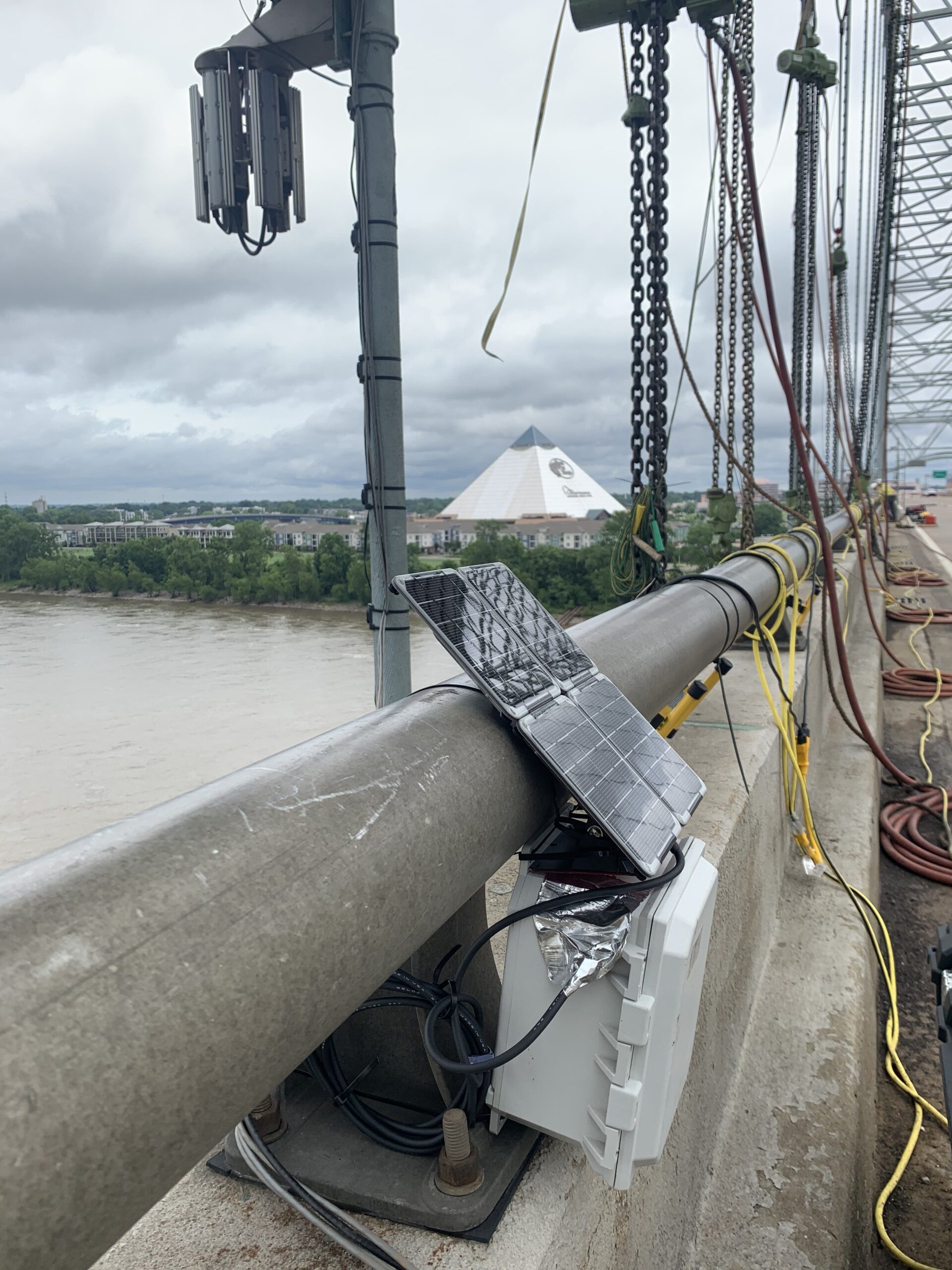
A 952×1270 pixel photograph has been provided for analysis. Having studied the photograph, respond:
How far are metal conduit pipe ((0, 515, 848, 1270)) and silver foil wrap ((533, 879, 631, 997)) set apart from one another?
192 millimetres

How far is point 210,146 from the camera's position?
4.04m

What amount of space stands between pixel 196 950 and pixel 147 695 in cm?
2958

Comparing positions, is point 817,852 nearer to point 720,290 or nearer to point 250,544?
point 720,290

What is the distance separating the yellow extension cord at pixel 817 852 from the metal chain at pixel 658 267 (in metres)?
0.56

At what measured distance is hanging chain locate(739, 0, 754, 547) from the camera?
16.6ft

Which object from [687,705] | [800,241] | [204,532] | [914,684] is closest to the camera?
[687,705]

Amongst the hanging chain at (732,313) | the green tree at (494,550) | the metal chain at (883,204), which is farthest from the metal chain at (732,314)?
the metal chain at (883,204)

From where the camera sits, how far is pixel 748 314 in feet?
20.9

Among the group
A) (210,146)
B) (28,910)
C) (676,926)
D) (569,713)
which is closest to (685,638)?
(569,713)

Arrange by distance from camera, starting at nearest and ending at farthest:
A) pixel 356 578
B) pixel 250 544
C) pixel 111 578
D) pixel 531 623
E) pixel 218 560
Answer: pixel 531 623, pixel 356 578, pixel 218 560, pixel 111 578, pixel 250 544

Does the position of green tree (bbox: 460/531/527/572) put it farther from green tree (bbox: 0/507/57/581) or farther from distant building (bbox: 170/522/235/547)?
green tree (bbox: 0/507/57/581)

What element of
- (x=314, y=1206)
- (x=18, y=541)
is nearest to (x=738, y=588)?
(x=314, y=1206)

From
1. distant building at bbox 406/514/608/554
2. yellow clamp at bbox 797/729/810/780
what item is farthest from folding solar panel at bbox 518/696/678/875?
distant building at bbox 406/514/608/554

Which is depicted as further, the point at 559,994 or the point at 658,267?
the point at 658,267
